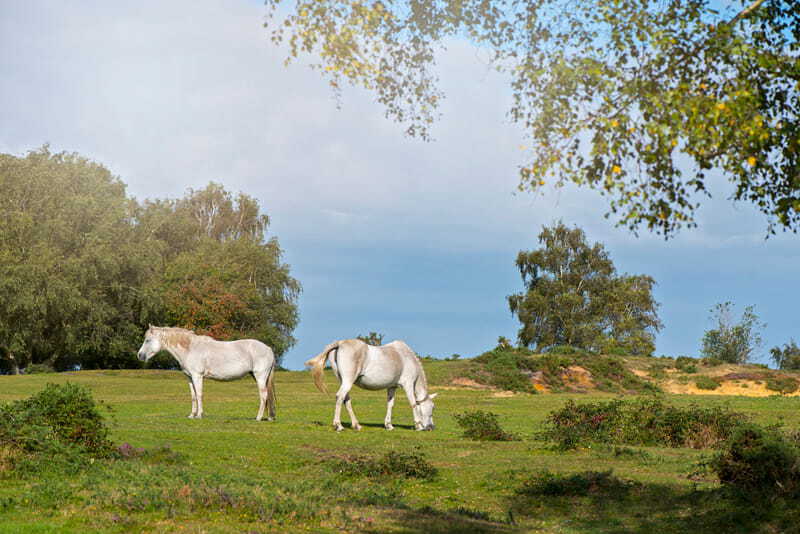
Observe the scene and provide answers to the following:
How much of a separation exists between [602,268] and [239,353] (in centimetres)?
6293

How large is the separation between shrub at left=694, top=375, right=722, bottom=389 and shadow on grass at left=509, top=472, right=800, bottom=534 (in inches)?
1514

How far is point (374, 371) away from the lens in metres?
24.3

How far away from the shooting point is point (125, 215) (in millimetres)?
70062

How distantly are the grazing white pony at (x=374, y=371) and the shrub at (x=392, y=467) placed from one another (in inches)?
237

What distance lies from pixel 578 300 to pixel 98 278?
1705 inches

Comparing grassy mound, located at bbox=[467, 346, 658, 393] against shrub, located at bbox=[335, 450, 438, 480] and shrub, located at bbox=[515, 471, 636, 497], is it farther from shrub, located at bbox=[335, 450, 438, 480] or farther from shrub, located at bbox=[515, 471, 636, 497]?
→ shrub, located at bbox=[515, 471, 636, 497]

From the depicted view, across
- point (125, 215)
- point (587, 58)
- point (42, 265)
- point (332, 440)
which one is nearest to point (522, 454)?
point (332, 440)

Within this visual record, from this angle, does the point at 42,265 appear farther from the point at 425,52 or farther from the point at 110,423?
the point at 425,52

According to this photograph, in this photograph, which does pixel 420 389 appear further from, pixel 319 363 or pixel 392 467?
pixel 392 467

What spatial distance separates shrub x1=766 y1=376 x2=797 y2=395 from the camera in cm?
5134

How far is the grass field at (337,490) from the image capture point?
1223cm

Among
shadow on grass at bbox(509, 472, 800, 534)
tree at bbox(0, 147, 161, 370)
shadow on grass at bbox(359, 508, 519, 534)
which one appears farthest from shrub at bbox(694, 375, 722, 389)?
shadow on grass at bbox(359, 508, 519, 534)

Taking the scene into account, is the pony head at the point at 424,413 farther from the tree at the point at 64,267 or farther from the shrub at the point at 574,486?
the tree at the point at 64,267

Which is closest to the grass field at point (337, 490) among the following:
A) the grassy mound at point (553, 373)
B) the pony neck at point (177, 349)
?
the pony neck at point (177, 349)
